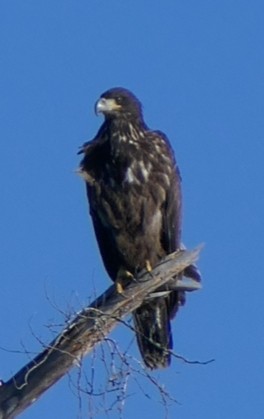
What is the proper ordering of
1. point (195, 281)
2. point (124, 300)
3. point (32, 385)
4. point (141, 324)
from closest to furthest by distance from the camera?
point (32, 385) → point (124, 300) → point (195, 281) → point (141, 324)

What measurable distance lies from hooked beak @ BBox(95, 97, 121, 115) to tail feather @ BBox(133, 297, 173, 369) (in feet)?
4.99

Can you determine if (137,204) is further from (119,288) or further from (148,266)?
(119,288)

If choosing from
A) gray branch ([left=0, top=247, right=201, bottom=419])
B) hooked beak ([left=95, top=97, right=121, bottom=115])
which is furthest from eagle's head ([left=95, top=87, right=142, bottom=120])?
gray branch ([left=0, top=247, right=201, bottom=419])

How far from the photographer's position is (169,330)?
10078mm

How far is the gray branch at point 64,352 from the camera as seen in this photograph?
7.52 meters

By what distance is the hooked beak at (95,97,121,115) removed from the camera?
10.5 meters

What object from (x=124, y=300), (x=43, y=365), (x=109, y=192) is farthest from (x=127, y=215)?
(x=43, y=365)

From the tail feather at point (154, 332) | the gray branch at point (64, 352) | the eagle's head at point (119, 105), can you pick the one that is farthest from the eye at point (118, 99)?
the gray branch at point (64, 352)

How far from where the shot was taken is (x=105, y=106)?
1059 cm

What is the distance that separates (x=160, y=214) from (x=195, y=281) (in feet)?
4.05

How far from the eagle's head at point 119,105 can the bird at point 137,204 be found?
4 cm

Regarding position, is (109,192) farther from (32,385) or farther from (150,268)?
(32,385)

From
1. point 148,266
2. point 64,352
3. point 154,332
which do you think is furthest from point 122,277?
point 64,352

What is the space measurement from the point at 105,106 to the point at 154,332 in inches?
68.3
